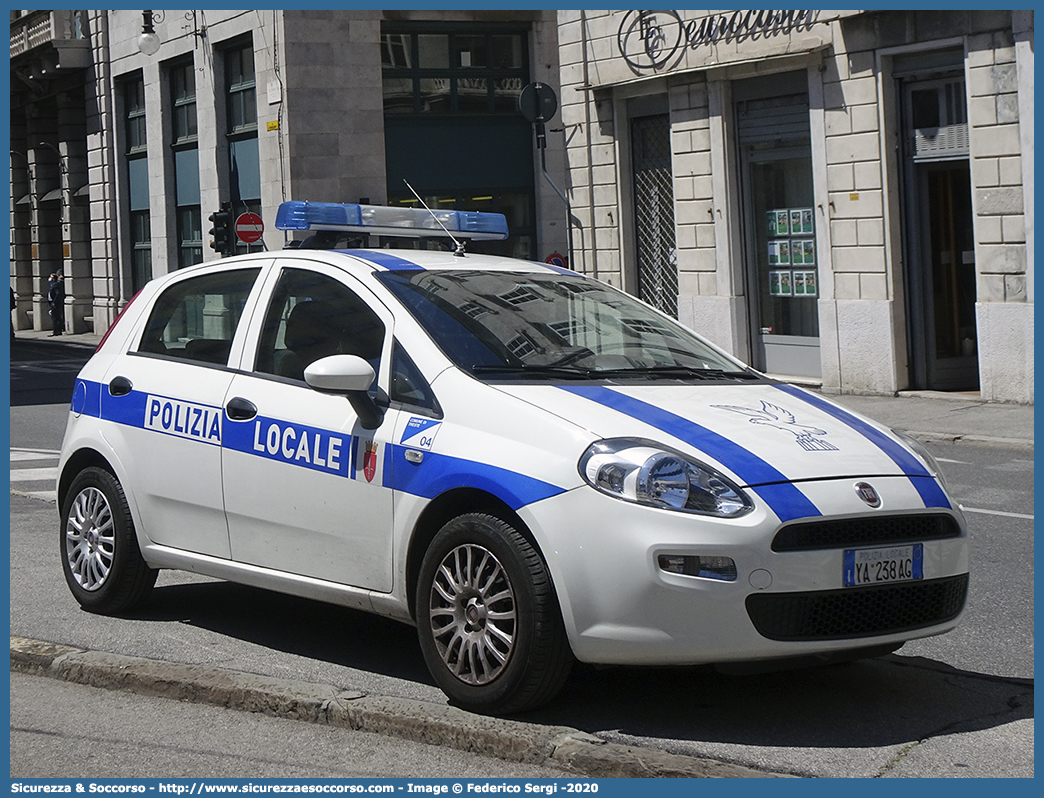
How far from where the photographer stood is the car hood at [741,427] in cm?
497

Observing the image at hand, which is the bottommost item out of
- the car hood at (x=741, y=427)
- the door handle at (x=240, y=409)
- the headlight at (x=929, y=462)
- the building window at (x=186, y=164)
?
the headlight at (x=929, y=462)

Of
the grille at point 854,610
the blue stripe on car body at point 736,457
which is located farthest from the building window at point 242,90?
the grille at point 854,610

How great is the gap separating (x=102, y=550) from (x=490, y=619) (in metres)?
2.55

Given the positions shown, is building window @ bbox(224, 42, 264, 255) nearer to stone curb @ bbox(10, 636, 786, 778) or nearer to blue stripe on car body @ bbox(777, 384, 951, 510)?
stone curb @ bbox(10, 636, 786, 778)

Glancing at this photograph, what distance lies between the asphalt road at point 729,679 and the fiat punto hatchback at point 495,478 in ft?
0.83

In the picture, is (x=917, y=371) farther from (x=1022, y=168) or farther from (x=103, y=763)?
(x=103, y=763)

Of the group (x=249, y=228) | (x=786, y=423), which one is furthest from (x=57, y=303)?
(x=786, y=423)

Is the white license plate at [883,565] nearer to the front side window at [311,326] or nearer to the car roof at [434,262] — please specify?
the front side window at [311,326]

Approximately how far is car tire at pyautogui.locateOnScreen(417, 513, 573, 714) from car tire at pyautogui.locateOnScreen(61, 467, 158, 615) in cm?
198

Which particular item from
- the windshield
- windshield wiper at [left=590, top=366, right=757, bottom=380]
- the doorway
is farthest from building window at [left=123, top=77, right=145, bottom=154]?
windshield wiper at [left=590, top=366, right=757, bottom=380]

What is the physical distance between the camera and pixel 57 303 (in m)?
40.3

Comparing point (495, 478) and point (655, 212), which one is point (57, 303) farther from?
point (495, 478)

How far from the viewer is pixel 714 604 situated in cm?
481

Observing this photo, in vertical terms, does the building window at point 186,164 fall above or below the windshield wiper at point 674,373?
above
